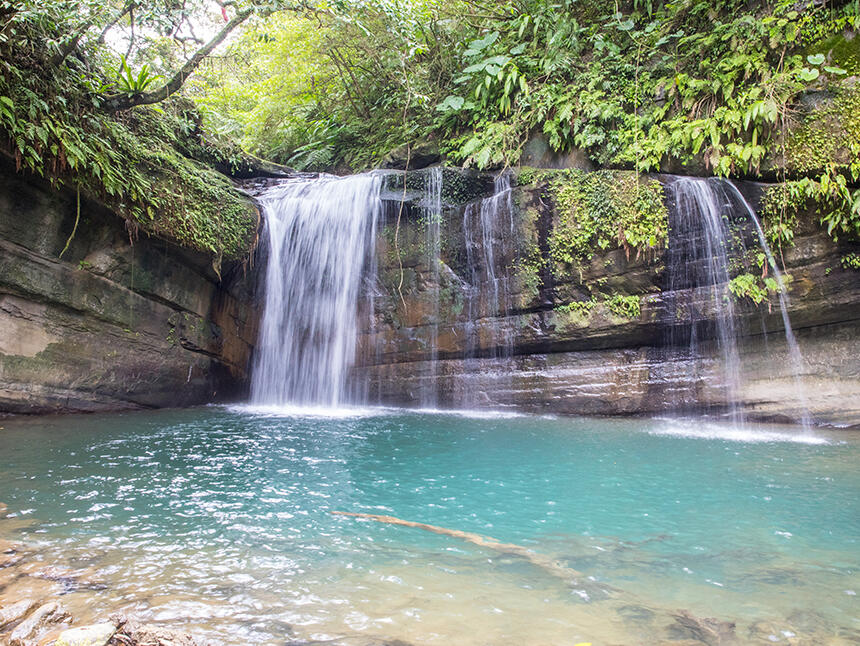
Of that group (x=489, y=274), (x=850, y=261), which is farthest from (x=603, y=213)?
(x=850, y=261)

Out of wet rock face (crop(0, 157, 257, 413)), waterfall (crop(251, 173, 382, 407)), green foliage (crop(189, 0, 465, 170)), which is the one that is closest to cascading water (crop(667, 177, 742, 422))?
green foliage (crop(189, 0, 465, 170))

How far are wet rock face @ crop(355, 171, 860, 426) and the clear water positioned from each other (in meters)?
2.34

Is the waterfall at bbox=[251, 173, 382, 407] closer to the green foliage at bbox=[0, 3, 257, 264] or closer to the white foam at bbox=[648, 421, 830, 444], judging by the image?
the green foliage at bbox=[0, 3, 257, 264]

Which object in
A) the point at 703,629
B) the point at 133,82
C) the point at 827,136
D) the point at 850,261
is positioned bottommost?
the point at 703,629

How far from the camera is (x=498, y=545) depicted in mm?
3129

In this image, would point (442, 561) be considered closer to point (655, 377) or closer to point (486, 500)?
point (486, 500)

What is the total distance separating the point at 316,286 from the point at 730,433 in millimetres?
8635

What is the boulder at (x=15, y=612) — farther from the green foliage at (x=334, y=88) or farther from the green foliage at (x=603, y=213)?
the green foliage at (x=334, y=88)

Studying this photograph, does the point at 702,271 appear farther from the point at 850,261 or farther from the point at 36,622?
the point at 36,622

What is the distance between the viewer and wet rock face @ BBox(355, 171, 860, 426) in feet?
26.4

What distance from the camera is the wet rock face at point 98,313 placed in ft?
24.6

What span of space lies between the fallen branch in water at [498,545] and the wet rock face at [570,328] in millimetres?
6380

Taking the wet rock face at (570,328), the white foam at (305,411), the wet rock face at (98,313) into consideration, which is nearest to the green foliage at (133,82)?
the wet rock face at (98,313)

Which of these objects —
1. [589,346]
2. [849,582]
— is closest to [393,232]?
[589,346]
